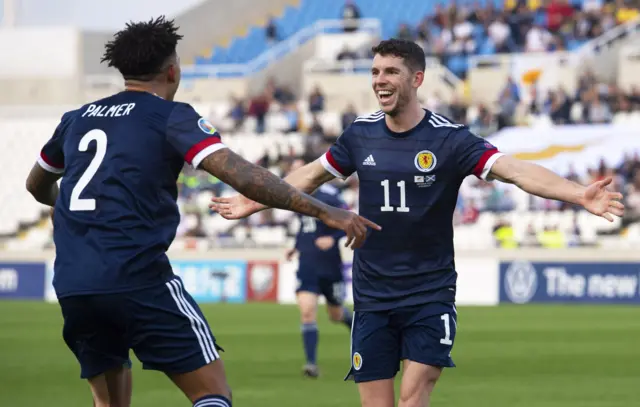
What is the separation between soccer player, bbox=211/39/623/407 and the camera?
304 inches

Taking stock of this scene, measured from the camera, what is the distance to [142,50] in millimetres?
6309

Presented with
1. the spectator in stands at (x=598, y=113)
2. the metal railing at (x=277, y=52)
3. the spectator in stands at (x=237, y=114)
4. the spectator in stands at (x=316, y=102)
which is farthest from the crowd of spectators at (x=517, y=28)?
the spectator in stands at (x=598, y=113)

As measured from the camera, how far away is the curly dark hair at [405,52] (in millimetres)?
7898

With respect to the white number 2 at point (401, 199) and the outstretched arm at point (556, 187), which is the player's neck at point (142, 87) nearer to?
the white number 2 at point (401, 199)

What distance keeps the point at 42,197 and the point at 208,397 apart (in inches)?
66.0

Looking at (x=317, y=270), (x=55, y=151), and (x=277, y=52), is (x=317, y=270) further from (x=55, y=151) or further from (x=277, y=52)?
(x=277, y=52)

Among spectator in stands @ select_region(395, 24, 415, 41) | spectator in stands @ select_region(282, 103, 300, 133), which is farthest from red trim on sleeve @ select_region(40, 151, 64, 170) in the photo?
spectator in stands @ select_region(395, 24, 415, 41)

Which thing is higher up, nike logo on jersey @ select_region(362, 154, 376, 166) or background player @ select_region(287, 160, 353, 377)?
nike logo on jersey @ select_region(362, 154, 376, 166)

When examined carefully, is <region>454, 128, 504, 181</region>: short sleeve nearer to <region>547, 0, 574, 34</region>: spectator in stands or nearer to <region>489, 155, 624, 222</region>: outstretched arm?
<region>489, 155, 624, 222</region>: outstretched arm

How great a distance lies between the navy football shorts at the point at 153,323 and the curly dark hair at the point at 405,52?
2261mm

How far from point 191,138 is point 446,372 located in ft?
29.9

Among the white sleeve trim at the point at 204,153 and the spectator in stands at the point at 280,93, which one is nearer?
the white sleeve trim at the point at 204,153

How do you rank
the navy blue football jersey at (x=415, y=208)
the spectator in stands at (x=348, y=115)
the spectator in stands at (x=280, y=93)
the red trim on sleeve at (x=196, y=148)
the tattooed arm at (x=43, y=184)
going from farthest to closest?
the spectator in stands at (x=280, y=93)
the spectator in stands at (x=348, y=115)
the navy blue football jersey at (x=415, y=208)
the tattooed arm at (x=43, y=184)
the red trim on sleeve at (x=196, y=148)

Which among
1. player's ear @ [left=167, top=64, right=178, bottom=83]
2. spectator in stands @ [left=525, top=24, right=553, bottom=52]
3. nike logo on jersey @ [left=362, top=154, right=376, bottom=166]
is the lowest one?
nike logo on jersey @ [left=362, top=154, right=376, bottom=166]
